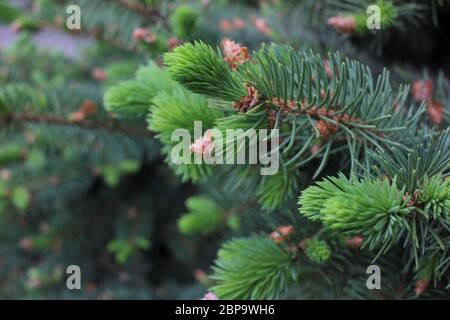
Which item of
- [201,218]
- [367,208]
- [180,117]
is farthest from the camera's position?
[201,218]

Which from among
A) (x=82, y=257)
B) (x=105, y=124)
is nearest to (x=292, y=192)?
(x=105, y=124)

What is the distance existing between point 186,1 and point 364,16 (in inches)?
11.8

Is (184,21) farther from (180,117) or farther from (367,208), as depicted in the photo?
(367,208)

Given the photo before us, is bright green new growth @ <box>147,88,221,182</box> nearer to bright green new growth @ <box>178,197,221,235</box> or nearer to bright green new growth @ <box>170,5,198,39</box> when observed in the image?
bright green new growth @ <box>170,5,198,39</box>

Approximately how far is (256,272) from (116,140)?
40 centimetres

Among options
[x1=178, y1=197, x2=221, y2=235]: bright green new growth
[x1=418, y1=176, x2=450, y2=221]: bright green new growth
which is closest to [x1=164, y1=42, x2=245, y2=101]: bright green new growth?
[x1=418, y1=176, x2=450, y2=221]: bright green new growth

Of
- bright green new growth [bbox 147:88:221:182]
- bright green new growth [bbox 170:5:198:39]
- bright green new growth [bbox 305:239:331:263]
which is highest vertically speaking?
bright green new growth [bbox 170:5:198:39]

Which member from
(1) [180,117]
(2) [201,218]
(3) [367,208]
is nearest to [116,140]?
(2) [201,218]

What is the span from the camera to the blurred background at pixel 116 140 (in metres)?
0.68

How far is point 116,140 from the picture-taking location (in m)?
0.79

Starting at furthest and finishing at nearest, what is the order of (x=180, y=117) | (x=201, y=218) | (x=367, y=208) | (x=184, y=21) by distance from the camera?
(x=201, y=218) → (x=184, y=21) → (x=180, y=117) → (x=367, y=208)

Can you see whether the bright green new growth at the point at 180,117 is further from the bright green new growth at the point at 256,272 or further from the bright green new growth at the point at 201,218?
the bright green new growth at the point at 201,218

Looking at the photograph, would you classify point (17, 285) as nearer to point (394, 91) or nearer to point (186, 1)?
point (186, 1)

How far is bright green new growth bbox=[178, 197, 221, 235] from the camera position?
731 mm
